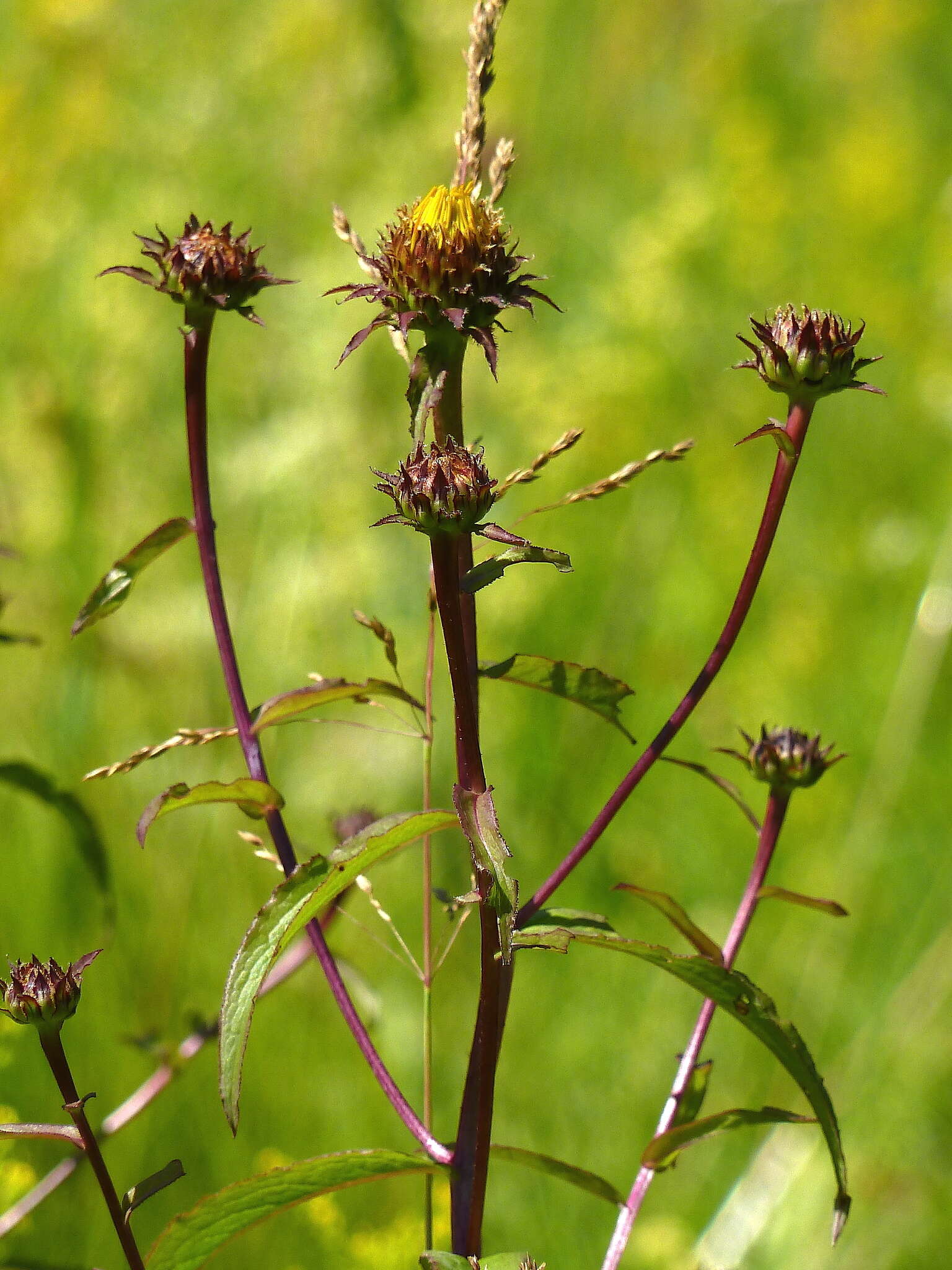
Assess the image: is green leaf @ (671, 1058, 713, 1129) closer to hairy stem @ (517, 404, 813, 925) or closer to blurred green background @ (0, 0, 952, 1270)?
hairy stem @ (517, 404, 813, 925)

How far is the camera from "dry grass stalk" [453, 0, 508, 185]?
0.78m

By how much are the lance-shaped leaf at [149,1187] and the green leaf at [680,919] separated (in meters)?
0.33

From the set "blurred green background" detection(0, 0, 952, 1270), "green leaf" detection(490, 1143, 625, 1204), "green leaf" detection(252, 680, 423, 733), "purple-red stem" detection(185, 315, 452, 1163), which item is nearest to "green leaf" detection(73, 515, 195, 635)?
"purple-red stem" detection(185, 315, 452, 1163)

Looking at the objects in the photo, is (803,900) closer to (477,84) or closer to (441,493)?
(441,493)

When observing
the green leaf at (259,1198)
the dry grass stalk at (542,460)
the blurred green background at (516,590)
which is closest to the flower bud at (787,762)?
the dry grass stalk at (542,460)

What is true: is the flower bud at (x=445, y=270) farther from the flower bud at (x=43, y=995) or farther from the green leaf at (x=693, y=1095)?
the green leaf at (x=693, y=1095)

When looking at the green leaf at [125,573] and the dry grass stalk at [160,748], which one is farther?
the green leaf at [125,573]

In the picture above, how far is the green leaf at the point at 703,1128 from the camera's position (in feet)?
2.60

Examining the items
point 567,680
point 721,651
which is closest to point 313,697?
point 567,680

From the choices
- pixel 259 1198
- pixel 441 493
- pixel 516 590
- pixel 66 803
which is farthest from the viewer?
pixel 516 590

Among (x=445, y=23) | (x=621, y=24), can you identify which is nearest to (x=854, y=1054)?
(x=445, y=23)

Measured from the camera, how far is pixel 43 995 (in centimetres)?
66

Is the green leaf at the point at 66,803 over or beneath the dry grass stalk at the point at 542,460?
beneath

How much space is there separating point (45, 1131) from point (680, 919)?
0.43 meters
